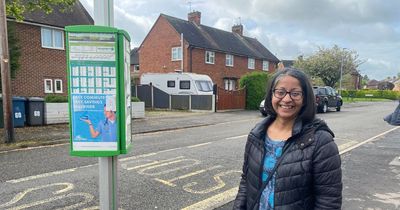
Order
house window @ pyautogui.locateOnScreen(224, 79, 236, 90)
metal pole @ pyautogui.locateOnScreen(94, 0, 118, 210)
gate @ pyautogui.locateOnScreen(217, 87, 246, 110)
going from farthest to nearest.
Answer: house window @ pyautogui.locateOnScreen(224, 79, 236, 90) < gate @ pyautogui.locateOnScreen(217, 87, 246, 110) < metal pole @ pyautogui.locateOnScreen(94, 0, 118, 210)

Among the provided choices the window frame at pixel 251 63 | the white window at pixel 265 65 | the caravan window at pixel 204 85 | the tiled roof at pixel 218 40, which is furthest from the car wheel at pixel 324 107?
the white window at pixel 265 65

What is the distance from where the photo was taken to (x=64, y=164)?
679cm

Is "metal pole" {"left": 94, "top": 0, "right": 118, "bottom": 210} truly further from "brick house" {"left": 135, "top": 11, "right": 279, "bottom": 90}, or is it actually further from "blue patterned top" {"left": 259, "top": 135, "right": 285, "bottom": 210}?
"brick house" {"left": 135, "top": 11, "right": 279, "bottom": 90}

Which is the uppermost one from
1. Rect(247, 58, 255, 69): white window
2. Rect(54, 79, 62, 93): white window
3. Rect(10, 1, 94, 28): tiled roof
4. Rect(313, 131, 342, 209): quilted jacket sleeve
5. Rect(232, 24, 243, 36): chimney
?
Rect(232, 24, 243, 36): chimney

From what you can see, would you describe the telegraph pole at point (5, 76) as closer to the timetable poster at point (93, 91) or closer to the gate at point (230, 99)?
the timetable poster at point (93, 91)

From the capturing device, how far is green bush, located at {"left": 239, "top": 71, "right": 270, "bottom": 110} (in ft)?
79.2

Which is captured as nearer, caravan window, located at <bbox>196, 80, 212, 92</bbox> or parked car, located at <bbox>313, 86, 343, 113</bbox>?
parked car, located at <bbox>313, 86, 343, 113</bbox>

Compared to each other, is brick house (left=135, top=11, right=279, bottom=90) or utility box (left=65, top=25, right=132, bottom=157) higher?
brick house (left=135, top=11, right=279, bottom=90)

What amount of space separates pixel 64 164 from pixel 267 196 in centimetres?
561

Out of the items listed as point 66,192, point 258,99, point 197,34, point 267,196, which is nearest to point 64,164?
point 66,192

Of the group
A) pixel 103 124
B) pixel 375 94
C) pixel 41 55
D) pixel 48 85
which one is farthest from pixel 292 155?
pixel 375 94

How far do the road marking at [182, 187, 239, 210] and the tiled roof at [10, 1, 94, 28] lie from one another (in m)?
15.4

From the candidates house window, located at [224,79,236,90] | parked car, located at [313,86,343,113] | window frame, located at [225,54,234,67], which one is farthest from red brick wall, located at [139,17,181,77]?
parked car, located at [313,86,343,113]

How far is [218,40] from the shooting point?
116ft
